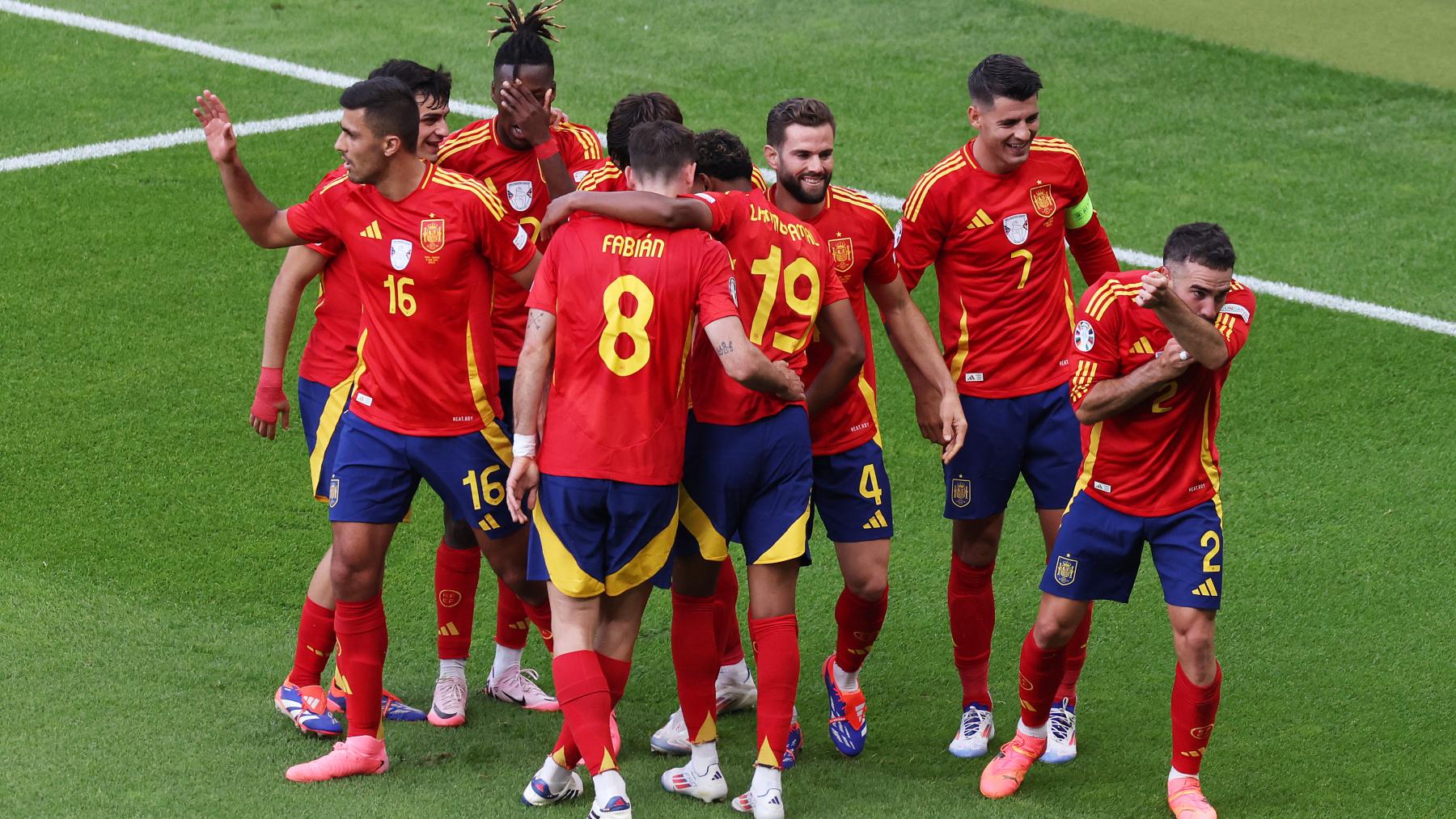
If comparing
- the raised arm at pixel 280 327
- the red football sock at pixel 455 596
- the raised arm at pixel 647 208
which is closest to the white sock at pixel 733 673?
the red football sock at pixel 455 596

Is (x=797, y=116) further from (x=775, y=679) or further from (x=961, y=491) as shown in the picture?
(x=775, y=679)

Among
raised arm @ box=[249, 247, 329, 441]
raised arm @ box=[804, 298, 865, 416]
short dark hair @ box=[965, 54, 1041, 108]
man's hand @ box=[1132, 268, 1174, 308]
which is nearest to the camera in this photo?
man's hand @ box=[1132, 268, 1174, 308]

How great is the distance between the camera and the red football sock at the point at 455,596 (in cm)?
681

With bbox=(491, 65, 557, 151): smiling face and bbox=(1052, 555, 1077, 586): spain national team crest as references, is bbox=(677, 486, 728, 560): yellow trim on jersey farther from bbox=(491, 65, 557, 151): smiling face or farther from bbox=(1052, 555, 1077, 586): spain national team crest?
bbox=(491, 65, 557, 151): smiling face

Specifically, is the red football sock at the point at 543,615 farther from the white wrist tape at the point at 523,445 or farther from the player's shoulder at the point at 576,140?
the player's shoulder at the point at 576,140

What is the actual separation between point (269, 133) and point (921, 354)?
8.13m

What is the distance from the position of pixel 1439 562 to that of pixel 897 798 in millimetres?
3438

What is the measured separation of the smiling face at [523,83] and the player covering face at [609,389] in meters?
1.30

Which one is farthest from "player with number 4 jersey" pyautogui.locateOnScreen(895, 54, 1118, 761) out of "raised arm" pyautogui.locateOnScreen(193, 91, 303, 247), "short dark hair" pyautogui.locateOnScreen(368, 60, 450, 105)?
"raised arm" pyautogui.locateOnScreen(193, 91, 303, 247)

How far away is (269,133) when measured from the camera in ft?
43.3

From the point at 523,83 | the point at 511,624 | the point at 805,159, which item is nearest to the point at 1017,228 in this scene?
the point at 805,159

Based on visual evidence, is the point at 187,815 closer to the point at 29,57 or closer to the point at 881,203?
the point at 881,203

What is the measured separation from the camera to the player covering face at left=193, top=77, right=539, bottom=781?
5.89 metres

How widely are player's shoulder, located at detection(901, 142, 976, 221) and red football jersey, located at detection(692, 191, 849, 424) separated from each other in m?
0.83
